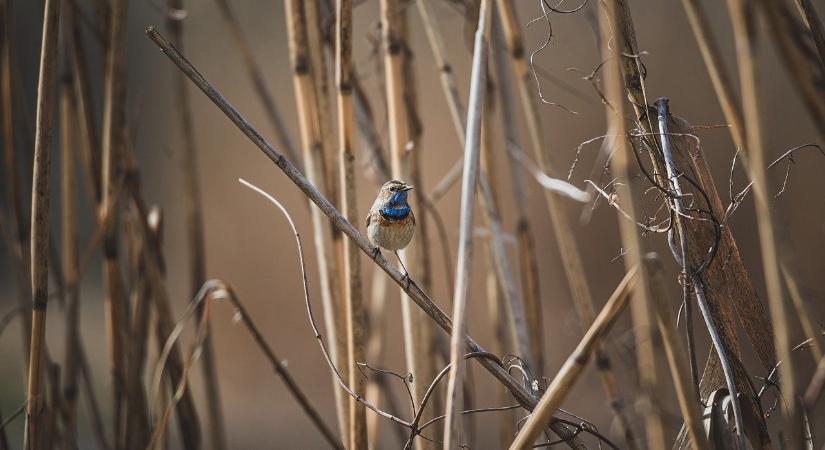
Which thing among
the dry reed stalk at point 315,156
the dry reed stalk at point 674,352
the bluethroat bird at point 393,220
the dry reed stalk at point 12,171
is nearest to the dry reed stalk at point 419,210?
the bluethroat bird at point 393,220

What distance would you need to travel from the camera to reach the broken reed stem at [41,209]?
142 centimetres

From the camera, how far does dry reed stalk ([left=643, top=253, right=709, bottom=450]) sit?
3.42 ft

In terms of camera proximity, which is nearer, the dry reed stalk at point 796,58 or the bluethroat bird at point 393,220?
the dry reed stalk at point 796,58

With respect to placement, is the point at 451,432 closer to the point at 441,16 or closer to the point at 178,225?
the point at 441,16

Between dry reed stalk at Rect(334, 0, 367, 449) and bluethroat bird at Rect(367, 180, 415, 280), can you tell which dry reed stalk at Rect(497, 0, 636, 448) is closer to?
bluethroat bird at Rect(367, 180, 415, 280)

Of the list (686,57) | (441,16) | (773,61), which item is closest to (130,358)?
(441,16)

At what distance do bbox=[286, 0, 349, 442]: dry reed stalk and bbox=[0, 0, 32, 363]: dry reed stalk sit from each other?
0.76m

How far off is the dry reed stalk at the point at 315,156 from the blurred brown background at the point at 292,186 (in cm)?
182

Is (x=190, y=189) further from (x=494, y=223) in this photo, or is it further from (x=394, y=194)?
(x=494, y=223)

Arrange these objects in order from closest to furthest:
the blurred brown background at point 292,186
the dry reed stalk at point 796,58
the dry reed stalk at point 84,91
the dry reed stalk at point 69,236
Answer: the dry reed stalk at point 796,58, the dry reed stalk at point 84,91, the dry reed stalk at point 69,236, the blurred brown background at point 292,186

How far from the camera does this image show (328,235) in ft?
5.65

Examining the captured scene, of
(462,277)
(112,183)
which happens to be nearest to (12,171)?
(112,183)

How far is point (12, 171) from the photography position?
1.85 m

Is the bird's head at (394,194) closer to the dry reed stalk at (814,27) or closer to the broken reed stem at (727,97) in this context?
the broken reed stem at (727,97)
